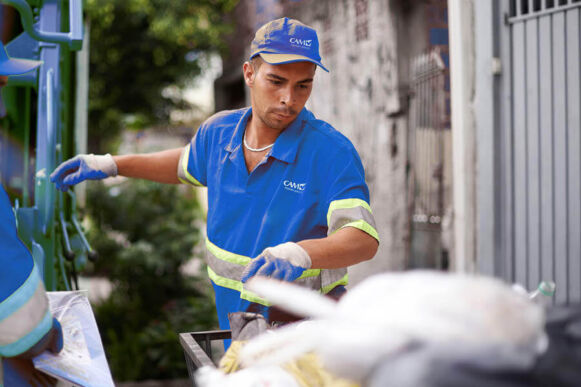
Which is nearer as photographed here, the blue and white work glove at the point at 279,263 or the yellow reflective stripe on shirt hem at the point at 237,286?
the blue and white work glove at the point at 279,263

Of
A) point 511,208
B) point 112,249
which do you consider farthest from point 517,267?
point 112,249

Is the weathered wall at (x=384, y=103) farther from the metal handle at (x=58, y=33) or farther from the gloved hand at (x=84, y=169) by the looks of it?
the gloved hand at (x=84, y=169)

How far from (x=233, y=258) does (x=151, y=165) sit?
1.73 ft

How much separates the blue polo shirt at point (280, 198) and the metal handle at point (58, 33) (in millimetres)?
784

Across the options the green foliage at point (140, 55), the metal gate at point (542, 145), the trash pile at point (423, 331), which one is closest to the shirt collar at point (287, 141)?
the trash pile at point (423, 331)

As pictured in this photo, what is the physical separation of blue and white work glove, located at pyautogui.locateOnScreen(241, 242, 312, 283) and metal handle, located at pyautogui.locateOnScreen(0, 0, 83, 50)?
138 cm

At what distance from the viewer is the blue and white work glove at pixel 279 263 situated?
1.47 metres

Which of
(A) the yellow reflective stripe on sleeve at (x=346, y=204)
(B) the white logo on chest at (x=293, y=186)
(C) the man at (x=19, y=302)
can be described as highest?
(B) the white logo on chest at (x=293, y=186)

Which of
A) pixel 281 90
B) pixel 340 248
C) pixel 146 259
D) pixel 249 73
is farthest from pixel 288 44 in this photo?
pixel 146 259

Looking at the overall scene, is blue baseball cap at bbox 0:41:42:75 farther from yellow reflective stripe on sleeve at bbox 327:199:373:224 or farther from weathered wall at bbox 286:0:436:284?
weathered wall at bbox 286:0:436:284

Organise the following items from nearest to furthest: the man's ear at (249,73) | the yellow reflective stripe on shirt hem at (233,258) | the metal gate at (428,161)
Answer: the yellow reflective stripe on shirt hem at (233,258)
the man's ear at (249,73)
the metal gate at (428,161)

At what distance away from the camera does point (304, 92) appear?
1925 millimetres

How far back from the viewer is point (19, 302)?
1330 millimetres

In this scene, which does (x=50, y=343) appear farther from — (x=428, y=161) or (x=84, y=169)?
(x=428, y=161)
